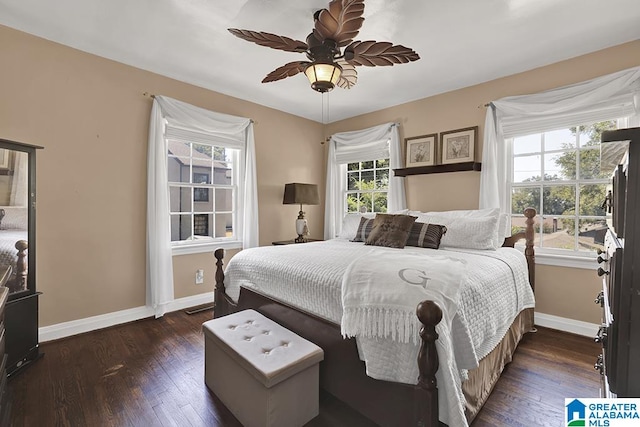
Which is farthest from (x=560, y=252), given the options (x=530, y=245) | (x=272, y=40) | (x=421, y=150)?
(x=272, y=40)

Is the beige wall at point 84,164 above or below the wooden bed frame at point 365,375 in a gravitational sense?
above

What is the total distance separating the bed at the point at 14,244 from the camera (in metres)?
2.01

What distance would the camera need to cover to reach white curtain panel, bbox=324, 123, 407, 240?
4.00 meters

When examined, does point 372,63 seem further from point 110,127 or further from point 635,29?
point 110,127

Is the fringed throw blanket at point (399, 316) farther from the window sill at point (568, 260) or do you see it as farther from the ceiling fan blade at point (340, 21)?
the window sill at point (568, 260)

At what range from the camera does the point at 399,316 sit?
53.0 inches

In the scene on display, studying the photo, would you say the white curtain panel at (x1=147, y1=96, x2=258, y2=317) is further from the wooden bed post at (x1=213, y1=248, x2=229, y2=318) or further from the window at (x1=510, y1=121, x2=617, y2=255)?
the window at (x1=510, y1=121, x2=617, y2=255)

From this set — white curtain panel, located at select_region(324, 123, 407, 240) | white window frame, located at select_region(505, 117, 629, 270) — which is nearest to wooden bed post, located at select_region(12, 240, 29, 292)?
white curtain panel, located at select_region(324, 123, 407, 240)

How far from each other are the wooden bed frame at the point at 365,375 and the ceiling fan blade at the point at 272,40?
1.74 m

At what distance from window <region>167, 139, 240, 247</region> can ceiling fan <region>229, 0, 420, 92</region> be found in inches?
78.4

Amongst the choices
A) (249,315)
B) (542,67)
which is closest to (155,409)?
(249,315)

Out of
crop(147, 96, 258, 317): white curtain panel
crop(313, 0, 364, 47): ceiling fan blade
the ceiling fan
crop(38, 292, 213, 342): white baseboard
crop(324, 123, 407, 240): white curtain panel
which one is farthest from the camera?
crop(324, 123, 407, 240): white curtain panel

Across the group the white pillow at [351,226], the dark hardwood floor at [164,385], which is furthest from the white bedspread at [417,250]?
the white pillow at [351,226]

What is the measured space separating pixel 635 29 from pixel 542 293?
7.79 ft
